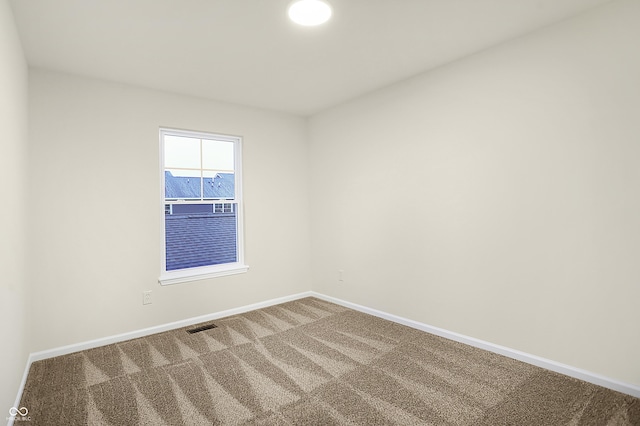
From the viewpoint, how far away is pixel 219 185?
4090 millimetres

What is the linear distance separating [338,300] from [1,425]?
10.6 ft

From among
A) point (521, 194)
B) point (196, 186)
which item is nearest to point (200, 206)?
point (196, 186)

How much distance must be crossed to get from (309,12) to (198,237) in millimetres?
2724

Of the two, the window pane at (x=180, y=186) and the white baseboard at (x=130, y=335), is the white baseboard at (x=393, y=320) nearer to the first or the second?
the white baseboard at (x=130, y=335)

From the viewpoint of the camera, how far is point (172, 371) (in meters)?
2.62

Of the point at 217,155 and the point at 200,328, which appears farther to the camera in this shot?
the point at 217,155

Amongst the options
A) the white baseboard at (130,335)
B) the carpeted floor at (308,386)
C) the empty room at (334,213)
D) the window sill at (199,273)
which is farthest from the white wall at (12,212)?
the window sill at (199,273)

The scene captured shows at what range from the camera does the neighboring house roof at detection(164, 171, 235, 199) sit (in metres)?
3.73

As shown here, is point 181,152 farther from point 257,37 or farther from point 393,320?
point 393,320

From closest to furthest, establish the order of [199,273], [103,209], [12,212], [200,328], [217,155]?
[12,212] → [103,209] → [200,328] → [199,273] → [217,155]

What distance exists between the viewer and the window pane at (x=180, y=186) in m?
3.71

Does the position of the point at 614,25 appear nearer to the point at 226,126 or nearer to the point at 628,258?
the point at 628,258

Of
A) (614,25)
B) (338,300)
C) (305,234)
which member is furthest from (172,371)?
(614,25)

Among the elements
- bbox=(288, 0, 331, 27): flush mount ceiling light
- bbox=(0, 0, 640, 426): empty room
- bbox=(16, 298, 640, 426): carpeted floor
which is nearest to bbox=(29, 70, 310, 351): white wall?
bbox=(0, 0, 640, 426): empty room
